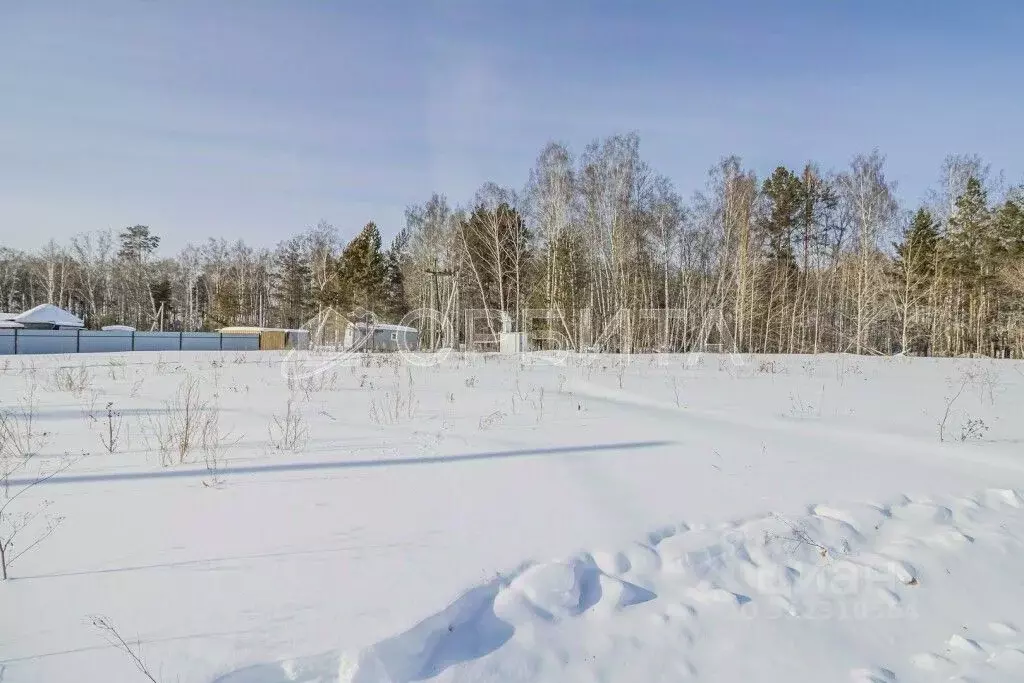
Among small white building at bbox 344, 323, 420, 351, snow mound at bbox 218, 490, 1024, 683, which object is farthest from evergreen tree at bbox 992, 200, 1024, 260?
snow mound at bbox 218, 490, 1024, 683

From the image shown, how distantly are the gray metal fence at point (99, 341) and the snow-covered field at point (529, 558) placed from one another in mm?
22203

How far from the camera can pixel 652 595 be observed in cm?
Answer: 235

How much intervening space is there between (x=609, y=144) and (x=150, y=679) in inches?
847

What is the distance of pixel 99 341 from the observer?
24422 mm

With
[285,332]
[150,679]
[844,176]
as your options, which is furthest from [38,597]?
[285,332]

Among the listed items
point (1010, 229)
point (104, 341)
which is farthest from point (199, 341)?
point (1010, 229)

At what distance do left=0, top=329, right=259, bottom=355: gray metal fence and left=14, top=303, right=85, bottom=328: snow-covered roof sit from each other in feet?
19.0

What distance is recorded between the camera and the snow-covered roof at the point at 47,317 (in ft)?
90.7

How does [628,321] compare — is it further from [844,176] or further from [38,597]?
[38,597]

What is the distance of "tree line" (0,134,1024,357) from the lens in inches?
848

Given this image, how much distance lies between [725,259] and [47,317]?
3222cm

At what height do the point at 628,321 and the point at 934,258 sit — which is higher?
the point at 934,258

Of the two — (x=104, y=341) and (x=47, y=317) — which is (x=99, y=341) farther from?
(x=47, y=317)

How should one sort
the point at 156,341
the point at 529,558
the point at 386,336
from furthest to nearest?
1. the point at 386,336
2. the point at 156,341
3. the point at 529,558
